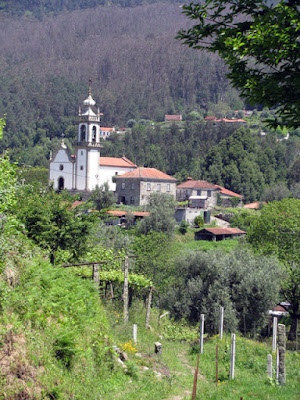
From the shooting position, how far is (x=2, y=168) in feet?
31.7

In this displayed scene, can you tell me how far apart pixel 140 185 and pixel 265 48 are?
62.4 meters

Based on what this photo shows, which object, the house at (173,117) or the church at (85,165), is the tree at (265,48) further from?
the house at (173,117)

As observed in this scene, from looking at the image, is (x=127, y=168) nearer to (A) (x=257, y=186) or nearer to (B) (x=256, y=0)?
(A) (x=257, y=186)

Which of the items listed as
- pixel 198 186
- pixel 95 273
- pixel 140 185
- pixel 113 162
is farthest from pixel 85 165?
pixel 95 273

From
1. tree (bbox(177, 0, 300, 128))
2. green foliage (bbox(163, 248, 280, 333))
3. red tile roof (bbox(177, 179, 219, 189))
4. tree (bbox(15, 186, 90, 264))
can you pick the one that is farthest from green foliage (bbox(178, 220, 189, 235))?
tree (bbox(177, 0, 300, 128))

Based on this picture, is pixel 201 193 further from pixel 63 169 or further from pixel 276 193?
pixel 63 169

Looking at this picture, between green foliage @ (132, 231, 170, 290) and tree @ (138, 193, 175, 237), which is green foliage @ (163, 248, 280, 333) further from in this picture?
tree @ (138, 193, 175, 237)

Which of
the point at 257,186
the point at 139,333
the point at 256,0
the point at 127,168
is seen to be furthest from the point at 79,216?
Result: the point at 257,186

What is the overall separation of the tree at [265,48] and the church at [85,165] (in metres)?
64.1

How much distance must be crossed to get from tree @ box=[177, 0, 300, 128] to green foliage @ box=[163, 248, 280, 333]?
15.6 m

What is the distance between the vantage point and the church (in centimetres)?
7156

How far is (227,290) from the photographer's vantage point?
75.2 feet

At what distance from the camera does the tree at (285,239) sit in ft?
83.8

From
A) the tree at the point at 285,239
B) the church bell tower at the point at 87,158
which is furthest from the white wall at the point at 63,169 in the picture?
the tree at the point at 285,239
